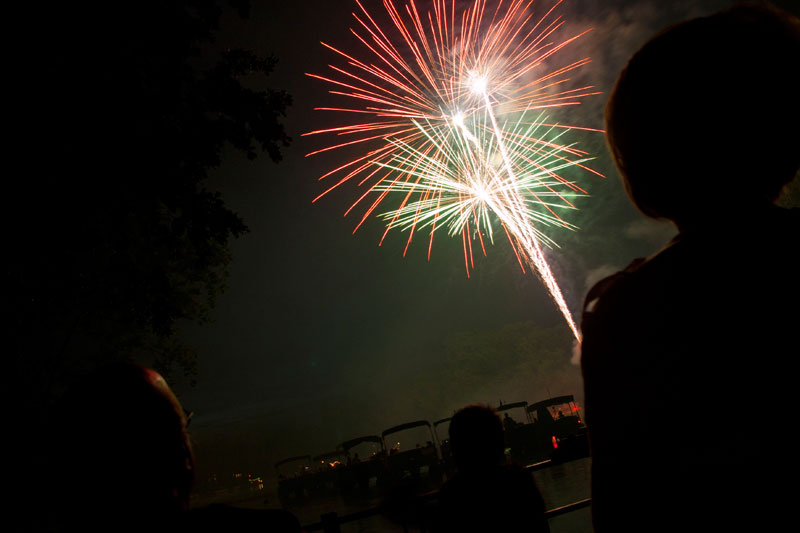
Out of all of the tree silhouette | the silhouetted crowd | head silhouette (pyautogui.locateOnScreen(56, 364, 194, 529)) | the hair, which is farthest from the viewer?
the tree silhouette

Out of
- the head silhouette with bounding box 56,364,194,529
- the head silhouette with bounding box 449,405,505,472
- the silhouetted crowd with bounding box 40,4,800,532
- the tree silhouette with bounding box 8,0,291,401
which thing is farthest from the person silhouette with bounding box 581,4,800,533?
the tree silhouette with bounding box 8,0,291,401

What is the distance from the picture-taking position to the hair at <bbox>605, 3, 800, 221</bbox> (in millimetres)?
859

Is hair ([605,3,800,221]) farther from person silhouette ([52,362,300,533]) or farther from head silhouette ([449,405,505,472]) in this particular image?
head silhouette ([449,405,505,472])

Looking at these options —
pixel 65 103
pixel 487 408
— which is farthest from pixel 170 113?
pixel 487 408

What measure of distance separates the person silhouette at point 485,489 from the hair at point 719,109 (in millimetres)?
2429

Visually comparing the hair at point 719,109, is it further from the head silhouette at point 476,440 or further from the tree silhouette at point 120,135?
the tree silhouette at point 120,135

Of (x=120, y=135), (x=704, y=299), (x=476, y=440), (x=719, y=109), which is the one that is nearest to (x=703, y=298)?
(x=704, y=299)

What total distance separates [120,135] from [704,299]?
825cm

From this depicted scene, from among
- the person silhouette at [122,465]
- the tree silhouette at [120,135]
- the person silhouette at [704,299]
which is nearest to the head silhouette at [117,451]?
the person silhouette at [122,465]

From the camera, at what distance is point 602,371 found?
83cm

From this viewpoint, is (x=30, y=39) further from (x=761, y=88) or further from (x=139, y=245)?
(x=761, y=88)

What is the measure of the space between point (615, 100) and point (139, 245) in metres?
14.1

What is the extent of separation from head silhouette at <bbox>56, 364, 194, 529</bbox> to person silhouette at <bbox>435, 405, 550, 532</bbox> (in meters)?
2.01

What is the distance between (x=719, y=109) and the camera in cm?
86
